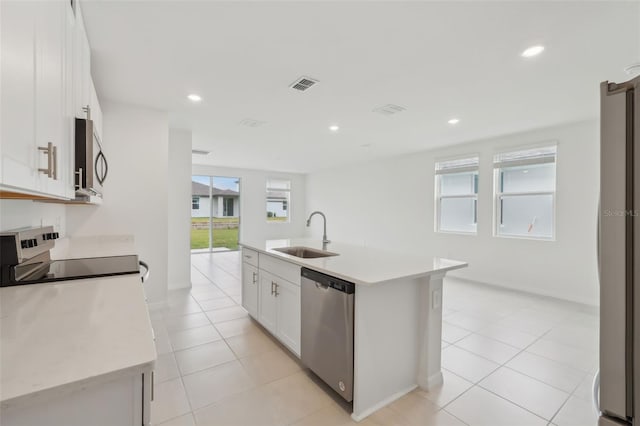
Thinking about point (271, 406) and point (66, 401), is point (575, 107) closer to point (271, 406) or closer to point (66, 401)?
point (271, 406)

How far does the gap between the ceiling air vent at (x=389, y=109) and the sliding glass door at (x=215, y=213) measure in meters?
6.14

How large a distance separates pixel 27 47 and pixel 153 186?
9.85 ft

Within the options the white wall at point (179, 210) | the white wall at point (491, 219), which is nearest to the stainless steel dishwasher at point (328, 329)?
the white wall at point (179, 210)

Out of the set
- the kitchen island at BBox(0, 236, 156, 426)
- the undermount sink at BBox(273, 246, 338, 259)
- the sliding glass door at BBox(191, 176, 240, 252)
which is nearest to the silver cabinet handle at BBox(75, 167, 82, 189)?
the kitchen island at BBox(0, 236, 156, 426)

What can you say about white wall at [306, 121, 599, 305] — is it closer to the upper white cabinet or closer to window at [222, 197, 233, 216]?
window at [222, 197, 233, 216]

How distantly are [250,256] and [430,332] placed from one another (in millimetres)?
1995

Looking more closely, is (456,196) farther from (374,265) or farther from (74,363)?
(74,363)

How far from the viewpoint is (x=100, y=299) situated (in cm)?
116

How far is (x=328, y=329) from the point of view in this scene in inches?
Result: 75.8

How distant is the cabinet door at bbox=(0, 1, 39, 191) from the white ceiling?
1.21m

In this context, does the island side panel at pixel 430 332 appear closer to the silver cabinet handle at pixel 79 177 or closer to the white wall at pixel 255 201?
the silver cabinet handle at pixel 79 177

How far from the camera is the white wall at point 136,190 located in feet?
10.8

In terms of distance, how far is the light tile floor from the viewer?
1.80 meters

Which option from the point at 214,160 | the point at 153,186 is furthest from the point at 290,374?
the point at 214,160
